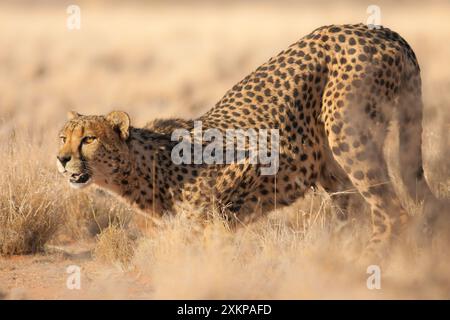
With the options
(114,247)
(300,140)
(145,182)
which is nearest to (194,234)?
(145,182)

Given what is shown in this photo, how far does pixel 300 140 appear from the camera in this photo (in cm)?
579

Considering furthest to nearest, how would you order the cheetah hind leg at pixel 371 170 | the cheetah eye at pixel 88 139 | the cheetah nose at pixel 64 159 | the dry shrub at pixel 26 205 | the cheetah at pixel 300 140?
the dry shrub at pixel 26 205, the cheetah hind leg at pixel 371 170, the cheetah at pixel 300 140, the cheetah eye at pixel 88 139, the cheetah nose at pixel 64 159

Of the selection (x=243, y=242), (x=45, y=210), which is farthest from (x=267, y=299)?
(x=45, y=210)

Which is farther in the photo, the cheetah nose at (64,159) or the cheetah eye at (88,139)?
the cheetah eye at (88,139)

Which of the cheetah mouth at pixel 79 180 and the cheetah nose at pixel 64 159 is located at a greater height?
the cheetah nose at pixel 64 159

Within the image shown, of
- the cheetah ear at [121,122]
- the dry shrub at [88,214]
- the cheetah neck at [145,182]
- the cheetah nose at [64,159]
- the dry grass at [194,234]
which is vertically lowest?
the dry shrub at [88,214]

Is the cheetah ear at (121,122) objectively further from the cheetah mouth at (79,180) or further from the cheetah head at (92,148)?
the cheetah mouth at (79,180)

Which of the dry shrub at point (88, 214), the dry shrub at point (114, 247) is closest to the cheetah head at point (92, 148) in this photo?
the dry shrub at point (114, 247)

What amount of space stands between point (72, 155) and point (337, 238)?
175 cm

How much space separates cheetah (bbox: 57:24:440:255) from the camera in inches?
216

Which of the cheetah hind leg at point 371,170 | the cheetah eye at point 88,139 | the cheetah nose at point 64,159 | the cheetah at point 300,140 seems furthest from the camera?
the cheetah hind leg at point 371,170

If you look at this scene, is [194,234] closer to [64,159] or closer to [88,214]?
[64,159]

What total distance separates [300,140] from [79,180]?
61.0 inches

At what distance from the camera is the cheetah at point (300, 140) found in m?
5.50
